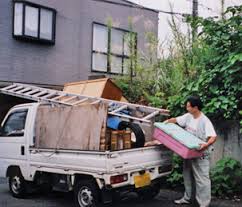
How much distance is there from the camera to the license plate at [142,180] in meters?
6.17

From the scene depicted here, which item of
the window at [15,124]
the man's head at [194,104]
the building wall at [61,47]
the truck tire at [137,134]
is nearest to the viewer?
the man's head at [194,104]

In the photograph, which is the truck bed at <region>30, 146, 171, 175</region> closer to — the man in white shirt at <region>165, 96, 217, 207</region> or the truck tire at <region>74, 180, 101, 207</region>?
the truck tire at <region>74, 180, 101, 207</region>

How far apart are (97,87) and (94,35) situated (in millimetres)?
8334

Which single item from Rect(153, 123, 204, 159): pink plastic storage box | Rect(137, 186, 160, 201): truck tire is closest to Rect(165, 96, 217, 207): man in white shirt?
Rect(153, 123, 204, 159): pink plastic storage box

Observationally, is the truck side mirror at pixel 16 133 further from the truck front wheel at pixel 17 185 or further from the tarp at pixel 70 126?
the truck front wheel at pixel 17 185

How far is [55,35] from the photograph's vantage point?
50.4 feet

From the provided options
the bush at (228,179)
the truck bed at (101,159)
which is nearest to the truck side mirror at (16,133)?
the truck bed at (101,159)

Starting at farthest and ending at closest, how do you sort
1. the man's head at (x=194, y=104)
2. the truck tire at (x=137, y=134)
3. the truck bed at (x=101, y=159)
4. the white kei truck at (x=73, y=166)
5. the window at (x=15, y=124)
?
the window at (x=15, y=124), the truck tire at (x=137, y=134), the man's head at (x=194, y=104), the white kei truck at (x=73, y=166), the truck bed at (x=101, y=159)

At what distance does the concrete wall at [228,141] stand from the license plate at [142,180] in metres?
2.23

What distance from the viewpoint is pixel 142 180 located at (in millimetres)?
6266

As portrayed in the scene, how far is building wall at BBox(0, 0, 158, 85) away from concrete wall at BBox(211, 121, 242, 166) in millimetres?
6635

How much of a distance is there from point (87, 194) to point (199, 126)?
217 cm

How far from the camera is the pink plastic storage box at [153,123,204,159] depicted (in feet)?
20.1

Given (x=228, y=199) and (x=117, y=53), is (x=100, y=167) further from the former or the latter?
(x=117, y=53)
